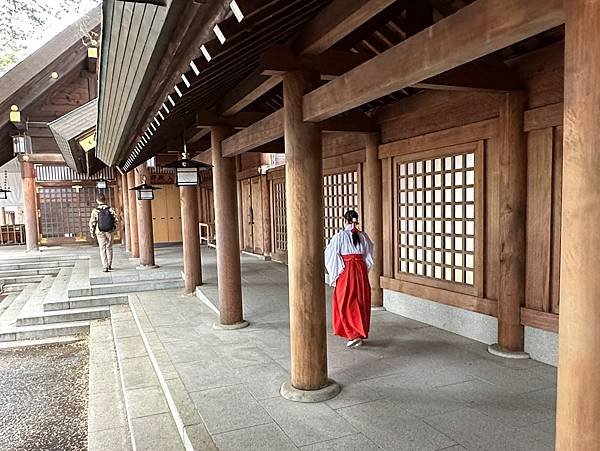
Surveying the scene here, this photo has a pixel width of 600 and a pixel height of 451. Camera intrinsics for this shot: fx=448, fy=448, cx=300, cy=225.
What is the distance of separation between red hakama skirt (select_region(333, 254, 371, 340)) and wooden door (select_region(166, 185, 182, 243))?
14.5 m

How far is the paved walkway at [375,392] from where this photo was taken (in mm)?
3236

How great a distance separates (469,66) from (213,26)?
116 inches

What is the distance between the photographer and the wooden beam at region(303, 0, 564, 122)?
179 centimetres

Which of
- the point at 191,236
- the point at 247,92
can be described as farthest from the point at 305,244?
the point at 191,236

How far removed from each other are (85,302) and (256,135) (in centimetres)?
632

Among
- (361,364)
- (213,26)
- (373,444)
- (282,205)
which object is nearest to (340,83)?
(213,26)


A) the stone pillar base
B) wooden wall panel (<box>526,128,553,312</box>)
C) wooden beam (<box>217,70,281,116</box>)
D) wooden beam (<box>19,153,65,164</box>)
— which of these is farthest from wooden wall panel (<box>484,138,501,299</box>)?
wooden beam (<box>19,153,65,164</box>)

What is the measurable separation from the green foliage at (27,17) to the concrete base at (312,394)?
17891mm

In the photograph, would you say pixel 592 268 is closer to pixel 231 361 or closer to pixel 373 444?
pixel 373 444

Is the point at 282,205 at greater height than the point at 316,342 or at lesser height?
greater

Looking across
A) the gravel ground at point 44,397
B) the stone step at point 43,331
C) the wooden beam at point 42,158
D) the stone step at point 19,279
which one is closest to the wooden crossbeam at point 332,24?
the gravel ground at point 44,397

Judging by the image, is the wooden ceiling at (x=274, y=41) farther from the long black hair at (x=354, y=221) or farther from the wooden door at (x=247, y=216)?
the wooden door at (x=247, y=216)

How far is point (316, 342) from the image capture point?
3.94m

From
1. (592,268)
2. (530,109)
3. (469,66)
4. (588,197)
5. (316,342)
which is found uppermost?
(469,66)
